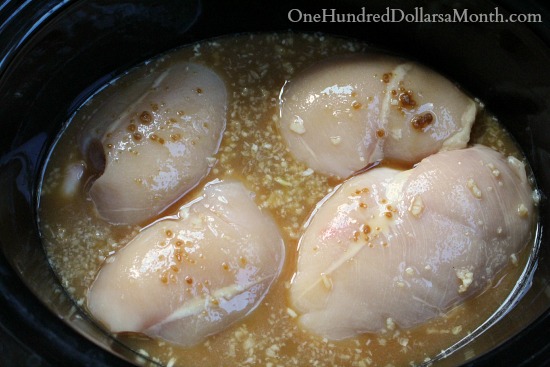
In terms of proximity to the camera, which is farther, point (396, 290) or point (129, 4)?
point (129, 4)

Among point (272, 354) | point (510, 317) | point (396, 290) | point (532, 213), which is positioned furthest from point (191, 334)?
point (532, 213)

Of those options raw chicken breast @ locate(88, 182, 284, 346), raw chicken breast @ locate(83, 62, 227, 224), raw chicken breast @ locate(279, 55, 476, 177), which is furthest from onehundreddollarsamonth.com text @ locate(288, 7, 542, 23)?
raw chicken breast @ locate(88, 182, 284, 346)

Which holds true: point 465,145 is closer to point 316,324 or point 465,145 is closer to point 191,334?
point 316,324

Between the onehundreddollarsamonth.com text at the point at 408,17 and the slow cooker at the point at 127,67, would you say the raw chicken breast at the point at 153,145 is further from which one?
the onehundreddollarsamonth.com text at the point at 408,17

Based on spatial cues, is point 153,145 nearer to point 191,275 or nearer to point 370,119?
point 191,275

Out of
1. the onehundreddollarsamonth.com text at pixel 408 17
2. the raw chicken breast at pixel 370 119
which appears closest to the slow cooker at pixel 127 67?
the onehundreddollarsamonth.com text at pixel 408 17

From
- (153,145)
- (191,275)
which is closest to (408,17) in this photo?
(153,145)
